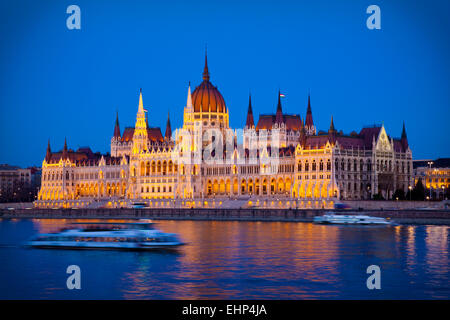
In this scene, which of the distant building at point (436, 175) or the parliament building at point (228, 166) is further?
the distant building at point (436, 175)

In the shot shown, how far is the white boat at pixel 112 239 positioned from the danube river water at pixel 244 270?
100 cm

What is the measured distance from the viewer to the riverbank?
317ft

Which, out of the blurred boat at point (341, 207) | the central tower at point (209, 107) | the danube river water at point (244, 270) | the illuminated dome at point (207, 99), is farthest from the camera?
the illuminated dome at point (207, 99)

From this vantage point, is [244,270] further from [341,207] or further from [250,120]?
[250,120]

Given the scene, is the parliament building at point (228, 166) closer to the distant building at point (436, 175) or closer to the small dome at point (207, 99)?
the small dome at point (207, 99)

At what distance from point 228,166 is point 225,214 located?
43.3 meters

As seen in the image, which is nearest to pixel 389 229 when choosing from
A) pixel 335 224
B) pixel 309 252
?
pixel 335 224

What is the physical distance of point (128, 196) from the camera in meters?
167

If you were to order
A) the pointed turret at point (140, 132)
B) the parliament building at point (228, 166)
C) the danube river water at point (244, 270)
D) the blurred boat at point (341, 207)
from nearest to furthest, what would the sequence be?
the danube river water at point (244, 270), the blurred boat at point (341, 207), the parliament building at point (228, 166), the pointed turret at point (140, 132)

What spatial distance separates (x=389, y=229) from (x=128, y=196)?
90314 millimetres

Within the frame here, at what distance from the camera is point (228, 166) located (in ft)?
516

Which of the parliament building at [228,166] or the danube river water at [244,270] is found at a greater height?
the parliament building at [228,166]

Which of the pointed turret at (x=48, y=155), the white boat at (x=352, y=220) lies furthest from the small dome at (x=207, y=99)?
the white boat at (x=352, y=220)

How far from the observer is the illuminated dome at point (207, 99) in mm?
171375
